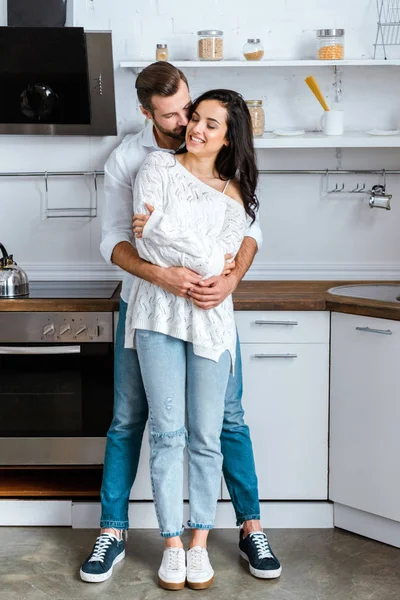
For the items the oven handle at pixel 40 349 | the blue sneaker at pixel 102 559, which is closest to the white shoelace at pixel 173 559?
the blue sneaker at pixel 102 559

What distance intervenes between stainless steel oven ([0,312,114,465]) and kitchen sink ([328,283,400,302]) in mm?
813

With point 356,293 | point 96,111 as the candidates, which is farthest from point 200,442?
point 96,111

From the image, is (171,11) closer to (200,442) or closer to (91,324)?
(91,324)

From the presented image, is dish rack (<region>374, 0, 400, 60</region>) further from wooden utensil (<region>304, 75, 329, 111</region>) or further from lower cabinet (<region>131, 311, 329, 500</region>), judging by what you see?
lower cabinet (<region>131, 311, 329, 500</region>)

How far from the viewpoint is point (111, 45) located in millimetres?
3104

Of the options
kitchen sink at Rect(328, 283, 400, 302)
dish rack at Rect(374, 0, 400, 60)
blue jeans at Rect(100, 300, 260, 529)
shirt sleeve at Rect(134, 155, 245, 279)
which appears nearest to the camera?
shirt sleeve at Rect(134, 155, 245, 279)

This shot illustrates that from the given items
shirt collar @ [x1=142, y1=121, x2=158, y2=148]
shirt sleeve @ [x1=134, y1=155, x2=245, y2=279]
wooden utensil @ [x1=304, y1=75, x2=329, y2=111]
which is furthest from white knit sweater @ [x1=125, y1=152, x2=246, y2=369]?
wooden utensil @ [x1=304, y1=75, x2=329, y2=111]

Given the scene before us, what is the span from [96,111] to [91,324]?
32.7 inches

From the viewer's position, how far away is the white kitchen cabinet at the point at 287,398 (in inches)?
115

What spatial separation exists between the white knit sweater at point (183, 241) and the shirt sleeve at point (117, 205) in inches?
6.5

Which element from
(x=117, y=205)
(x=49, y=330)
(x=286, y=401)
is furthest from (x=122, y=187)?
(x=286, y=401)

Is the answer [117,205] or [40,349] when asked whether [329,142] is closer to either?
[117,205]

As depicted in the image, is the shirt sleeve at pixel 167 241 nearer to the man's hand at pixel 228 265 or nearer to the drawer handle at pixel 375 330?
the man's hand at pixel 228 265

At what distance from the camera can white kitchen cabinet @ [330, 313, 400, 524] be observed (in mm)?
2793
